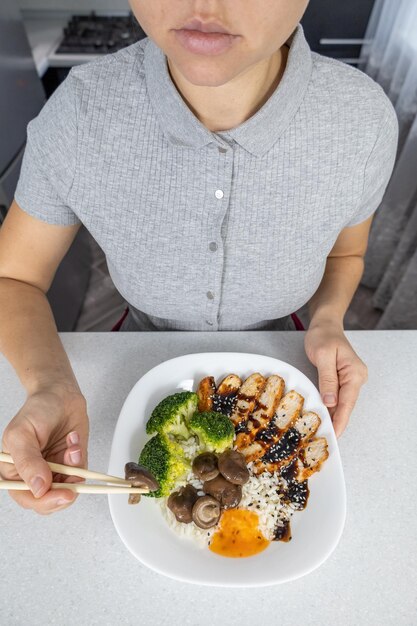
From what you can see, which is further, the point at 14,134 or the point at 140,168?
the point at 14,134

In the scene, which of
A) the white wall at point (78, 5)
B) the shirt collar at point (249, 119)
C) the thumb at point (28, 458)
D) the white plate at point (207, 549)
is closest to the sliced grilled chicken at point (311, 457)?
the white plate at point (207, 549)

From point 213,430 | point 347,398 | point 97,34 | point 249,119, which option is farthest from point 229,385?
point 97,34

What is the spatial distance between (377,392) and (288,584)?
0.42 metres

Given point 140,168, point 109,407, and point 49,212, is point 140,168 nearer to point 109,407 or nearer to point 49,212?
point 49,212

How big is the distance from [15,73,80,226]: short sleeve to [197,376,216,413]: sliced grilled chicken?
45cm

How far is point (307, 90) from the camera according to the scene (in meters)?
0.89

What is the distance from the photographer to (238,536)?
0.79 metres

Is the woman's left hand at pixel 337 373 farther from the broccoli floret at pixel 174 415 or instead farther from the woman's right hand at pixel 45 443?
the woman's right hand at pixel 45 443

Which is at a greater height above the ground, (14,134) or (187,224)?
(187,224)

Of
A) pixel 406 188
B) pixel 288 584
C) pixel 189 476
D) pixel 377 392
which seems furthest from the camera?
pixel 406 188

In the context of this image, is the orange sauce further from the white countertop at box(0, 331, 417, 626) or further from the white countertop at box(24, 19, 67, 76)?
the white countertop at box(24, 19, 67, 76)

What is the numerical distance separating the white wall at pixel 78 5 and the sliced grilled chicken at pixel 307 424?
2712 millimetres

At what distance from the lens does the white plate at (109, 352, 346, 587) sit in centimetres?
71

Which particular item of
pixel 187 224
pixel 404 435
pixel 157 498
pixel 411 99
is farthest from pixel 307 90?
pixel 411 99
